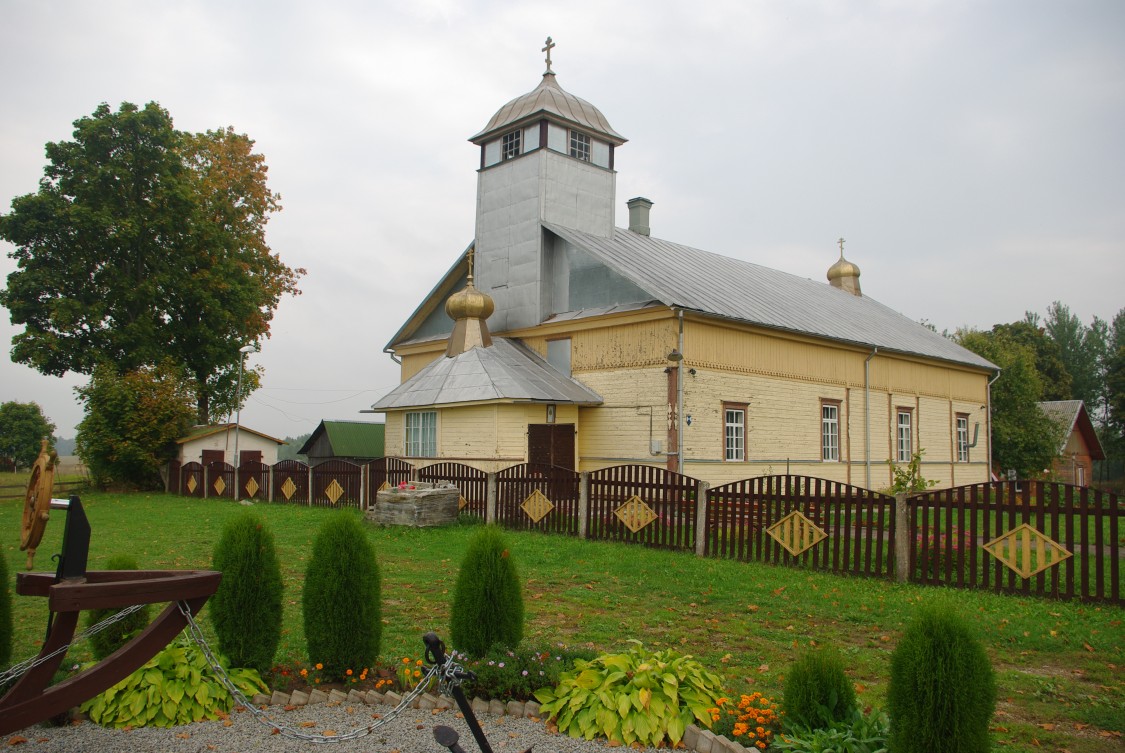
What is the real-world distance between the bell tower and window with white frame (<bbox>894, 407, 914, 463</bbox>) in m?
11.7

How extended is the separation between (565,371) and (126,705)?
58.0 ft

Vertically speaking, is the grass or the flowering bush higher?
the flowering bush

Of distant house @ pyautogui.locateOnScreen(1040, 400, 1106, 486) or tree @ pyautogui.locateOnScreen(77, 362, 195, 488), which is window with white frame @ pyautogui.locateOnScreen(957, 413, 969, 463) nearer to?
distant house @ pyautogui.locateOnScreen(1040, 400, 1106, 486)

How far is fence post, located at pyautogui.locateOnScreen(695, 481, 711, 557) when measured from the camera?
511 inches

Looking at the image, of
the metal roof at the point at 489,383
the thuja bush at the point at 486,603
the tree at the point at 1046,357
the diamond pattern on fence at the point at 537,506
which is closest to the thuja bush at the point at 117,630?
the thuja bush at the point at 486,603

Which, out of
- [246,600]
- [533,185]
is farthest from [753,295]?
[246,600]

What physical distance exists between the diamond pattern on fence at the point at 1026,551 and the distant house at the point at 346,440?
36.3 meters

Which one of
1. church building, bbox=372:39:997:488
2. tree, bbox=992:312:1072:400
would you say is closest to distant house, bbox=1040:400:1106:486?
tree, bbox=992:312:1072:400

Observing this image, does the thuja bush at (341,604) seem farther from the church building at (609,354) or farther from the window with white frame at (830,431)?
the window with white frame at (830,431)

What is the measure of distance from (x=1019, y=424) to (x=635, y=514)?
108 ft

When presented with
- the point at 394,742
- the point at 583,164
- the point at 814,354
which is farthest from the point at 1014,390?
the point at 394,742

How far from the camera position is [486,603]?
6125mm

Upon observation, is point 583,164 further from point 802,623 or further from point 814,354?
point 802,623

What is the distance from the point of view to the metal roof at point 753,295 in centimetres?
2180
